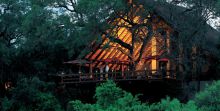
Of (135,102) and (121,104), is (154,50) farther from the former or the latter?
(121,104)

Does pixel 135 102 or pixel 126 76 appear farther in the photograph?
pixel 126 76

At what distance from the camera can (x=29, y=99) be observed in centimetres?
2611

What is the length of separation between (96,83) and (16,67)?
8562mm

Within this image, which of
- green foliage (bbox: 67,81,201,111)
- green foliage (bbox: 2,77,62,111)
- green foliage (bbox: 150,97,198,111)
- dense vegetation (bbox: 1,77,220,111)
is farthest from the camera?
green foliage (bbox: 2,77,62,111)

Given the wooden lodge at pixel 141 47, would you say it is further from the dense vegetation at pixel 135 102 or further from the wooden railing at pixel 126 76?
the dense vegetation at pixel 135 102

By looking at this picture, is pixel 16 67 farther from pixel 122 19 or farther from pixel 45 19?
pixel 122 19

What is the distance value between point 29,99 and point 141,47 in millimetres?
8487

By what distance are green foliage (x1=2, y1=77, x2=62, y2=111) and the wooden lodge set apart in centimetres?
267

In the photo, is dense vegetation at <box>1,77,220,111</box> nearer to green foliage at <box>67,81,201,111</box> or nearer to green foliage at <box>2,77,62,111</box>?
green foliage at <box>67,81,201,111</box>

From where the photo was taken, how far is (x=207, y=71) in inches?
1030

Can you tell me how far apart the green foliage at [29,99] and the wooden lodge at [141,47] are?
8.77 ft

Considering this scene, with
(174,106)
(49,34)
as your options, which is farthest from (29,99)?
(174,106)

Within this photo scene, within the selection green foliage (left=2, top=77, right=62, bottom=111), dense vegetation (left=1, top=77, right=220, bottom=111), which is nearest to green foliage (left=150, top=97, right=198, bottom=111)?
dense vegetation (left=1, top=77, right=220, bottom=111)

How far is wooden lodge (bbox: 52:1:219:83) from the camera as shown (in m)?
22.9
